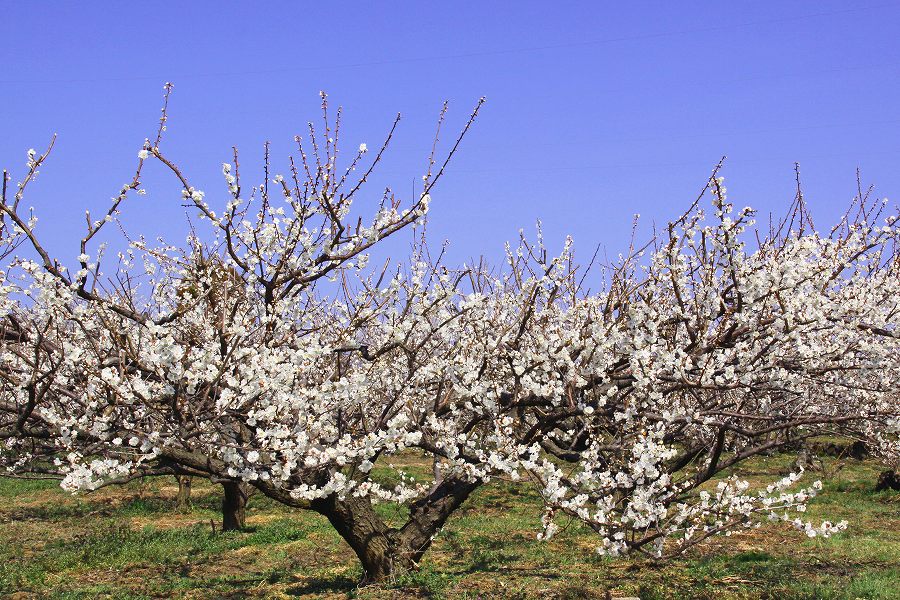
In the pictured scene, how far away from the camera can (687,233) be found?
7184 millimetres

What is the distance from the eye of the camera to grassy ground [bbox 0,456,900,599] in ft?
26.8

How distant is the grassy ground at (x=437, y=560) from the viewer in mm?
8164

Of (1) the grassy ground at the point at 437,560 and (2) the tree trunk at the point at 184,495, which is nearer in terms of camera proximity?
(1) the grassy ground at the point at 437,560

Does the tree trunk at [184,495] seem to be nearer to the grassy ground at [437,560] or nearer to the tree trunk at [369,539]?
the grassy ground at [437,560]

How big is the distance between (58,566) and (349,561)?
13.3 ft

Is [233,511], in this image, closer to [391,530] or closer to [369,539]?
[391,530]

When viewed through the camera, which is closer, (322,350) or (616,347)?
(322,350)

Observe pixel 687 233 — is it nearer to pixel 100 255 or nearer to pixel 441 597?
pixel 441 597

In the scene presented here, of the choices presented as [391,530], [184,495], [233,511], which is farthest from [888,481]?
[184,495]

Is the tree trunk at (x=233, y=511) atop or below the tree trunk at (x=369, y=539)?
atop

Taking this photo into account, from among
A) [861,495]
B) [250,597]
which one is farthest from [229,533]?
[861,495]

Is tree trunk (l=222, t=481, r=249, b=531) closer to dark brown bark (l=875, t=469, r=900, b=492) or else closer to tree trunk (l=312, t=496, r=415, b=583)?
tree trunk (l=312, t=496, r=415, b=583)

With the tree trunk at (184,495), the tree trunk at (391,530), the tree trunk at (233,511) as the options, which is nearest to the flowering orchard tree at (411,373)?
the tree trunk at (391,530)

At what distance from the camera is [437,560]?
34.0 feet
